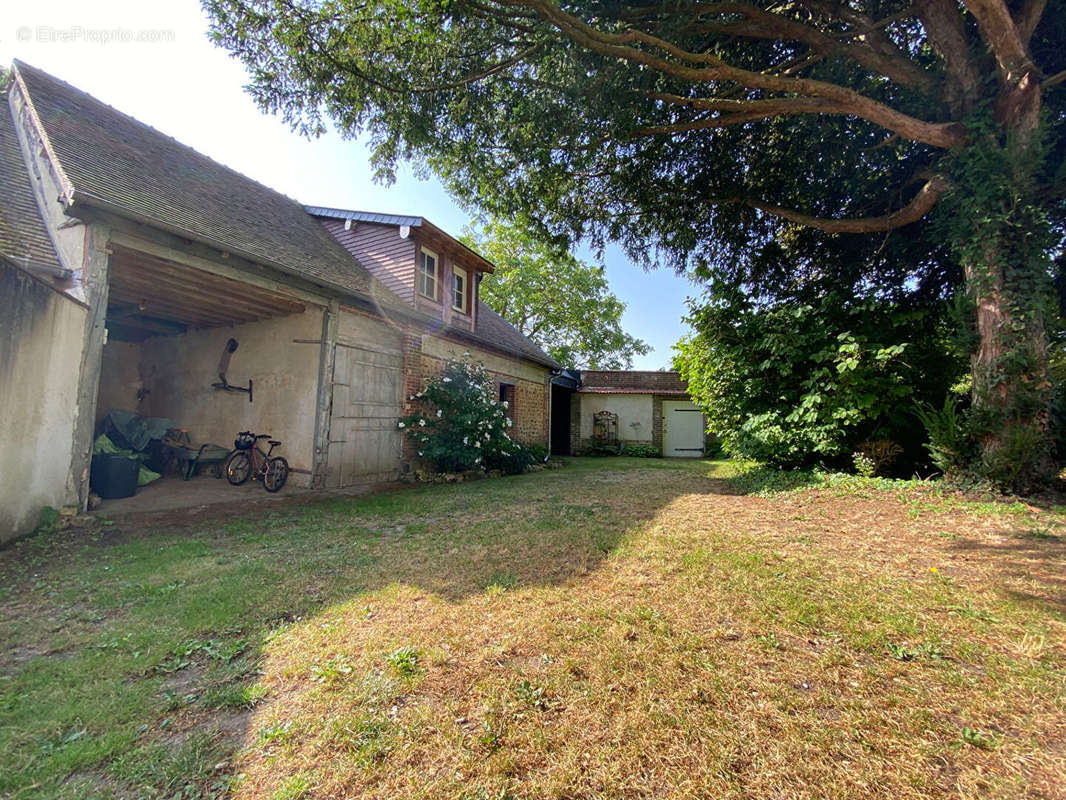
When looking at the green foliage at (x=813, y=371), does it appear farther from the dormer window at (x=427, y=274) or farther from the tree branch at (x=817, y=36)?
the dormer window at (x=427, y=274)

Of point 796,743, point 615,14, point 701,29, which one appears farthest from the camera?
point 701,29

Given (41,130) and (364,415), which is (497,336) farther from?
(41,130)

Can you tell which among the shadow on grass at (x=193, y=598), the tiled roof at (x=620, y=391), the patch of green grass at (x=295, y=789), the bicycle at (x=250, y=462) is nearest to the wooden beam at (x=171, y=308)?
the bicycle at (x=250, y=462)

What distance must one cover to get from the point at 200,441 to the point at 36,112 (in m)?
5.20

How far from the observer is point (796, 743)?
1581mm

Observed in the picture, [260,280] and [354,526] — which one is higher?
[260,280]

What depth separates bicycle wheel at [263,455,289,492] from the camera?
6.79m

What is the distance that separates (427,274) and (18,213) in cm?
563

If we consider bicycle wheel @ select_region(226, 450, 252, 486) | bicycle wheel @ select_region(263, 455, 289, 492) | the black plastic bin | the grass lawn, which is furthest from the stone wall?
the grass lawn

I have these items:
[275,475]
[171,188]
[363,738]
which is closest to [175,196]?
[171,188]

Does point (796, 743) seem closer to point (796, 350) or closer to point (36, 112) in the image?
point (796, 350)

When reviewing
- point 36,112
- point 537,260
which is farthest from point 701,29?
point 537,260

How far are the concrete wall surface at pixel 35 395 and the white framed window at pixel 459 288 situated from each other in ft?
21.1

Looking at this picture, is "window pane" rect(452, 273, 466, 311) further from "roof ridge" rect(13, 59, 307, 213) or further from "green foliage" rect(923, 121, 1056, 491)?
"green foliage" rect(923, 121, 1056, 491)
